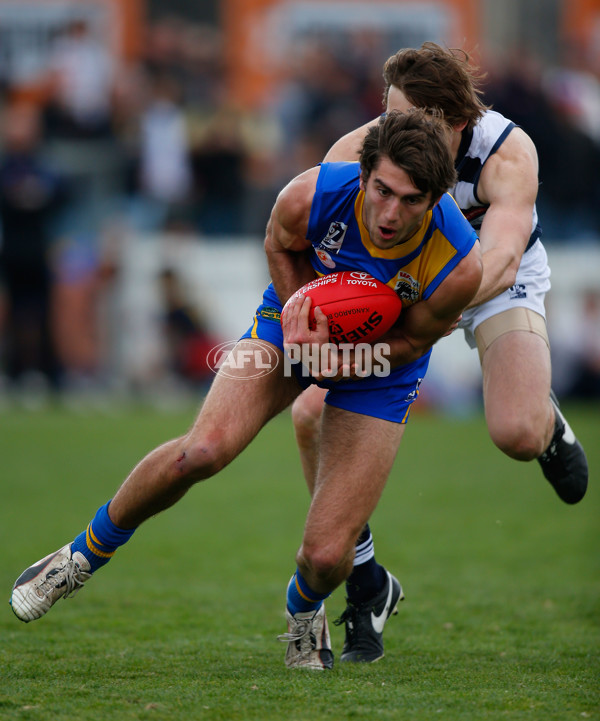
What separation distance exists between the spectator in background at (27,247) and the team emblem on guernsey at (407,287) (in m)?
11.2

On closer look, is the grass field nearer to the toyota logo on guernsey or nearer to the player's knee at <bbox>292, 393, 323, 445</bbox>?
the player's knee at <bbox>292, 393, 323, 445</bbox>

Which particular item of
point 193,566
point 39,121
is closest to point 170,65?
point 39,121

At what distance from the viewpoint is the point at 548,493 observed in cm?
1079

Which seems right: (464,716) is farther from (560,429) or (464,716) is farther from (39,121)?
(39,121)

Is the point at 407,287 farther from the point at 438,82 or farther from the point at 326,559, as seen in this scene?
the point at 326,559

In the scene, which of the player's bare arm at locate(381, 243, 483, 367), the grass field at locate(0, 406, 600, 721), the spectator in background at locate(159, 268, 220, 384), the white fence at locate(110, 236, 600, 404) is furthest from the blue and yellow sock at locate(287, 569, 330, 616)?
the white fence at locate(110, 236, 600, 404)

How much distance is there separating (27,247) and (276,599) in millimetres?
10005

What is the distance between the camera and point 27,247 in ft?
50.9

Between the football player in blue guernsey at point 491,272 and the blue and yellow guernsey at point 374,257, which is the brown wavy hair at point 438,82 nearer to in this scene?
the football player in blue guernsey at point 491,272

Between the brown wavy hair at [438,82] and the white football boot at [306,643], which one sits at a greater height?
the brown wavy hair at [438,82]

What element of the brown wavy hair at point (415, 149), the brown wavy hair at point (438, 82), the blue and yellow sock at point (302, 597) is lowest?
the blue and yellow sock at point (302, 597)

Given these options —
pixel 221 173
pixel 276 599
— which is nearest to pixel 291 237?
pixel 276 599

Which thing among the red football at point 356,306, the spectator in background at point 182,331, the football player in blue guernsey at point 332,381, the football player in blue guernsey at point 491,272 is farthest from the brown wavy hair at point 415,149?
the spectator in background at point 182,331

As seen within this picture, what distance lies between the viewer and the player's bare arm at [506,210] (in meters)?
5.35
